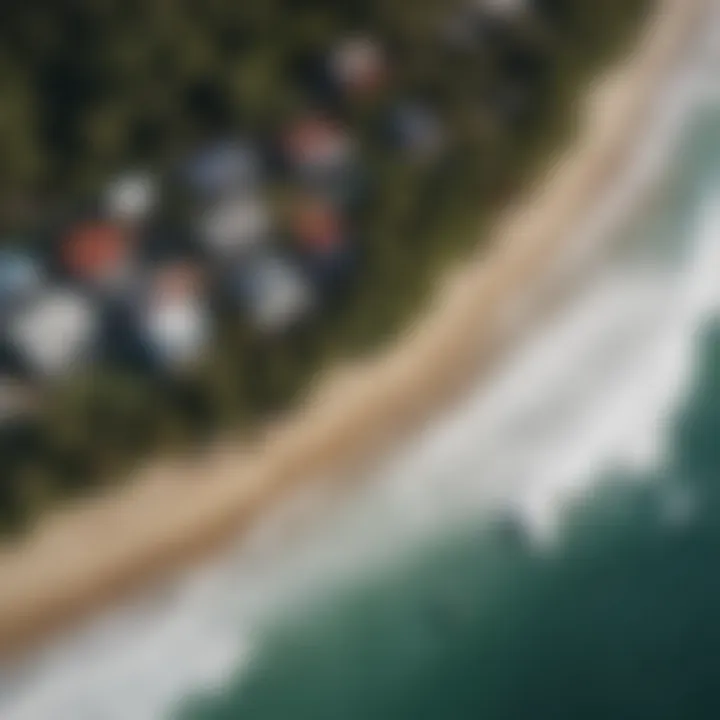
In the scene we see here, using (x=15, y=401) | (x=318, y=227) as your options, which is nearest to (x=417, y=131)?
(x=318, y=227)

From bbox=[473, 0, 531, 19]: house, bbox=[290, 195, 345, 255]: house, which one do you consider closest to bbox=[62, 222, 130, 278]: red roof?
bbox=[290, 195, 345, 255]: house

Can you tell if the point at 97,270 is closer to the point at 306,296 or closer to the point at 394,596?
the point at 306,296

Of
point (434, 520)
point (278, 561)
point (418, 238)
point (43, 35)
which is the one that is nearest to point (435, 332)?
point (418, 238)

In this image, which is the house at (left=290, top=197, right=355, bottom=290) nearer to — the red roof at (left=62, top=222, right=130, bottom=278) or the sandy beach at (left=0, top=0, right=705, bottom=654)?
the sandy beach at (left=0, top=0, right=705, bottom=654)

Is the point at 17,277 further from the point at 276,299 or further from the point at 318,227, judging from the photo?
the point at 318,227

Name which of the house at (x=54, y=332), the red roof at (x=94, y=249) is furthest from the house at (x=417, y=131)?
the house at (x=54, y=332)

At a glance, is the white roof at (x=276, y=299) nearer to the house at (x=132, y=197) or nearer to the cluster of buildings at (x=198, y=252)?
the cluster of buildings at (x=198, y=252)

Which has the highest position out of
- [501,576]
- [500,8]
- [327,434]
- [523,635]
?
[500,8]
